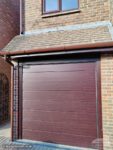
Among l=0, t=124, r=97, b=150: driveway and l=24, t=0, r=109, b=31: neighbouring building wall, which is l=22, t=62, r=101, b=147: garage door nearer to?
l=0, t=124, r=97, b=150: driveway

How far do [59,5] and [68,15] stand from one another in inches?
21.2

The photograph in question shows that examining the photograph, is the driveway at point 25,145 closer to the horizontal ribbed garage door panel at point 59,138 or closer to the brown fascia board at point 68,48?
the horizontal ribbed garage door panel at point 59,138

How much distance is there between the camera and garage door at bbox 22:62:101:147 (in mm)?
5219

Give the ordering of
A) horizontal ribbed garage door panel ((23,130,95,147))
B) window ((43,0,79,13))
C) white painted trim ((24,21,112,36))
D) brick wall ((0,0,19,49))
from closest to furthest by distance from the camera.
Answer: horizontal ribbed garage door panel ((23,130,95,147))
white painted trim ((24,21,112,36))
window ((43,0,79,13))
brick wall ((0,0,19,49))

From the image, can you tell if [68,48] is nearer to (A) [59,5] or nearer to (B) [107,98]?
(B) [107,98]

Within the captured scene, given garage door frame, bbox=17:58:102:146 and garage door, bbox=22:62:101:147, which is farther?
garage door, bbox=22:62:101:147

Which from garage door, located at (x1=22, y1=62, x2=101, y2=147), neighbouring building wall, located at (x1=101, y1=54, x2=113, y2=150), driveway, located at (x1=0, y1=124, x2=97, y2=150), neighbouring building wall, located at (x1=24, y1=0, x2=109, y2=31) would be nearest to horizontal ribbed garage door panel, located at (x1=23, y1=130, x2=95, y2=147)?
garage door, located at (x1=22, y1=62, x2=101, y2=147)

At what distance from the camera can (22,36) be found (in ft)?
21.6

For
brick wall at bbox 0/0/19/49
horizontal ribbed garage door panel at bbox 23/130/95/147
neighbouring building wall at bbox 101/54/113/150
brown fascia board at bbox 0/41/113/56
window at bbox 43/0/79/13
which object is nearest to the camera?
brown fascia board at bbox 0/41/113/56

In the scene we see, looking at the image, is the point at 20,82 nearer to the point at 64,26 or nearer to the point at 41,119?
A: the point at 41,119

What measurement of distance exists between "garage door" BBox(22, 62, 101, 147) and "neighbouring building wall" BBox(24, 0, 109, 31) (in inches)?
64.5

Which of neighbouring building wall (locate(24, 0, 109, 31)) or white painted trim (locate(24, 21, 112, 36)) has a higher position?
neighbouring building wall (locate(24, 0, 109, 31))

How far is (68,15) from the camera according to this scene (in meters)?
6.21

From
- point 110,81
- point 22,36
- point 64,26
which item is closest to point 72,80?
point 110,81
